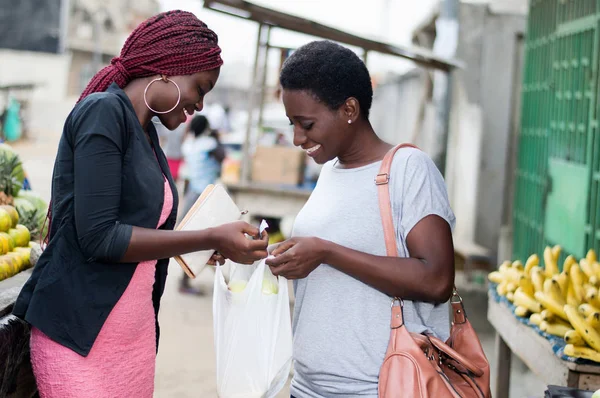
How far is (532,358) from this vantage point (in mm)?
3598

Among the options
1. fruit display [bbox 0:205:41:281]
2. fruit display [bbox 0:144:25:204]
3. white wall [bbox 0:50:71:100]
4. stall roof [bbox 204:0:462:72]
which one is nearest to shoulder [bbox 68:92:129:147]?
fruit display [bbox 0:205:41:281]

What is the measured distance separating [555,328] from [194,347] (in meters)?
3.61

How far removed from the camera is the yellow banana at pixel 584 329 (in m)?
3.13

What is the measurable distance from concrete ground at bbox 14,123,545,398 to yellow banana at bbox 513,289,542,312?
1708 millimetres

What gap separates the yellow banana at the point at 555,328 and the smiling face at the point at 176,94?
7.15 feet

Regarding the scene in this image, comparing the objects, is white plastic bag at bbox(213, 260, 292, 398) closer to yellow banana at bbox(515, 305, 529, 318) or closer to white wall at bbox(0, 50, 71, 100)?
yellow banana at bbox(515, 305, 529, 318)

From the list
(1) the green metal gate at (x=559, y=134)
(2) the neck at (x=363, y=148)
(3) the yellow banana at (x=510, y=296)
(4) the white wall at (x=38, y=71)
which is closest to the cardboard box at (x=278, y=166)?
(1) the green metal gate at (x=559, y=134)

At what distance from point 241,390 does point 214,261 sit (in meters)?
0.43

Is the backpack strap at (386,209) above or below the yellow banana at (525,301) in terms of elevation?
above

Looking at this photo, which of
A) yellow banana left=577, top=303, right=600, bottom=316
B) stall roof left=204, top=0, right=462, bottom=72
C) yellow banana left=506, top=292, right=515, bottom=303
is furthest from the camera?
stall roof left=204, top=0, right=462, bottom=72

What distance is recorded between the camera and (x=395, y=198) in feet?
6.73

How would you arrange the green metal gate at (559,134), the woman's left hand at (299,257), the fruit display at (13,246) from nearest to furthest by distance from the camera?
the woman's left hand at (299,257) → the fruit display at (13,246) → the green metal gate at (559,134)

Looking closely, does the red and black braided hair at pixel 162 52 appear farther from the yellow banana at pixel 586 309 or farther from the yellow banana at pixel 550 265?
the yellow banana at pixel 550 265

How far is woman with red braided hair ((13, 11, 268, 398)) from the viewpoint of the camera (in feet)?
6.37
